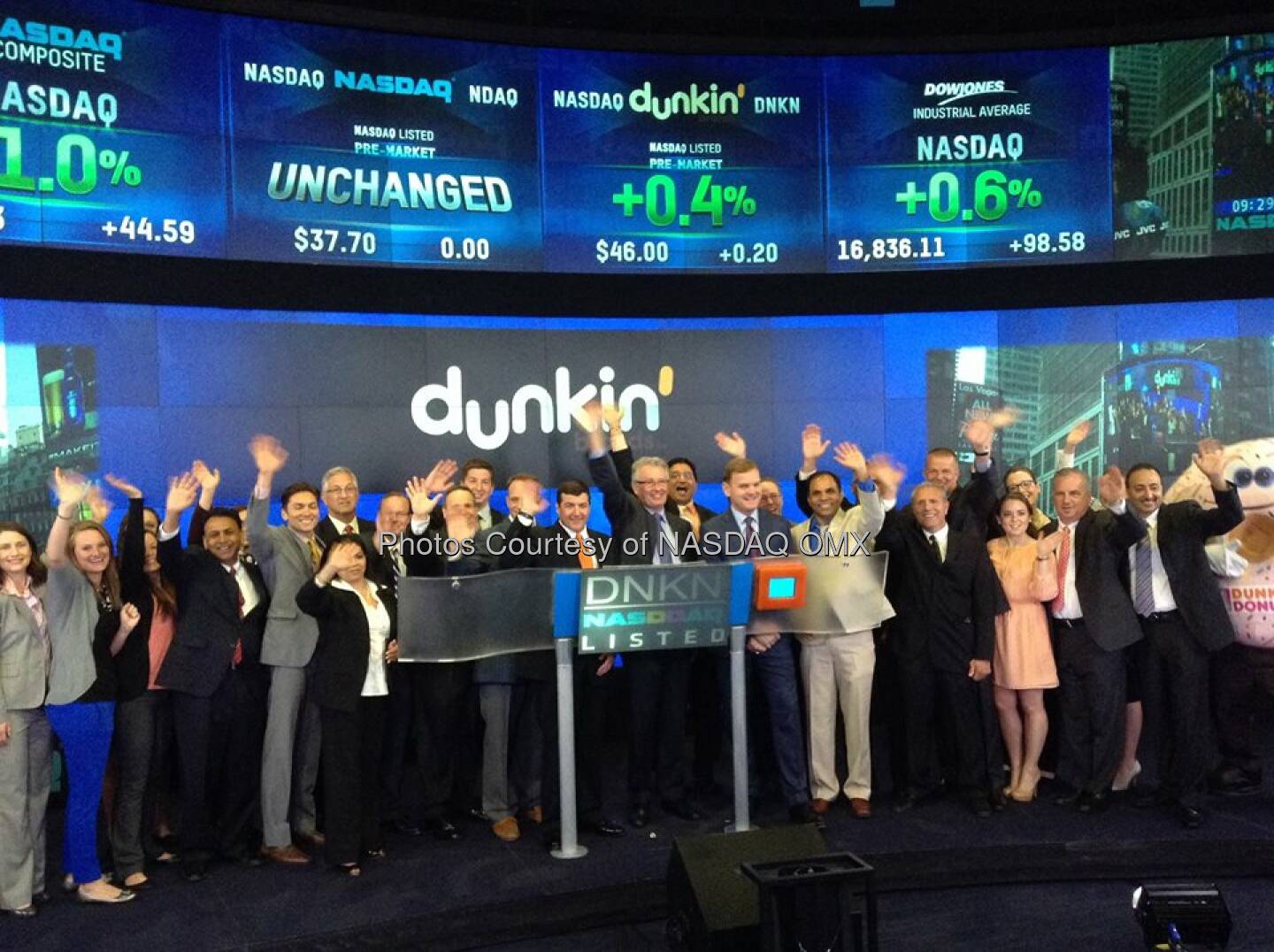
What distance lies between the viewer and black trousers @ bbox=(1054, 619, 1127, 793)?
5.25 m

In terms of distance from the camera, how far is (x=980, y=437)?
5.74 m

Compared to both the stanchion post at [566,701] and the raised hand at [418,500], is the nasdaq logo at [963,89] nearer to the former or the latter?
the raised hand at [418,500]

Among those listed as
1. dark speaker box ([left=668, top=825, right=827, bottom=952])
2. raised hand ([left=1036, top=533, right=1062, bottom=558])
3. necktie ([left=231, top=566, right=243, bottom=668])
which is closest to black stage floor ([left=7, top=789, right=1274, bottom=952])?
dark speaker box ([left=668, top=825, right=827, bottom=952])

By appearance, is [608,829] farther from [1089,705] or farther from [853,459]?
[1089,705]

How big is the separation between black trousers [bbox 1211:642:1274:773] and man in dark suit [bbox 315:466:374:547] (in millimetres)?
4073

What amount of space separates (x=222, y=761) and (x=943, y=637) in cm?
313

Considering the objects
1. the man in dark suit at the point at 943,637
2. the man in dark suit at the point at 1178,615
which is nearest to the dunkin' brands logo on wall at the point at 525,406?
the man in dark suit at the point at 943,637

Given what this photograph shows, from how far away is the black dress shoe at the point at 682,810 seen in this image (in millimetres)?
5230

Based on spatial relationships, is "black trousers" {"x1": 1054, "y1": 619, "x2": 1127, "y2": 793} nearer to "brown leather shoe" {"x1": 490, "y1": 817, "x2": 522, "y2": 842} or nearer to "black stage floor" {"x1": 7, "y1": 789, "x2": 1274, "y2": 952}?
"black stage floor" {"x1": 7, "y1": 789, "x2": 1274, "y2": 952}

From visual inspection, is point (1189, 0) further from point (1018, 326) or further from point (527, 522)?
point (527, 522)

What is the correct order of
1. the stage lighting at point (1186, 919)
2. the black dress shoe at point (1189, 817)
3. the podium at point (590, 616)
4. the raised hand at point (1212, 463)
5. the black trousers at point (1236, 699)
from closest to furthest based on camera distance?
the stage lighting at point (1186, 919), the podium at point (590, 616), the black dress shoe at point (1189, 817), the raised hand at point (1212, 463), the black trousers at point (1236, 699)

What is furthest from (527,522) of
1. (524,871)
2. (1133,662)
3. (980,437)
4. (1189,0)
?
(1189,0)

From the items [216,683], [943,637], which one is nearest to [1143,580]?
[943,637]

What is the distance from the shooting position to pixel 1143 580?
5.28 metres
